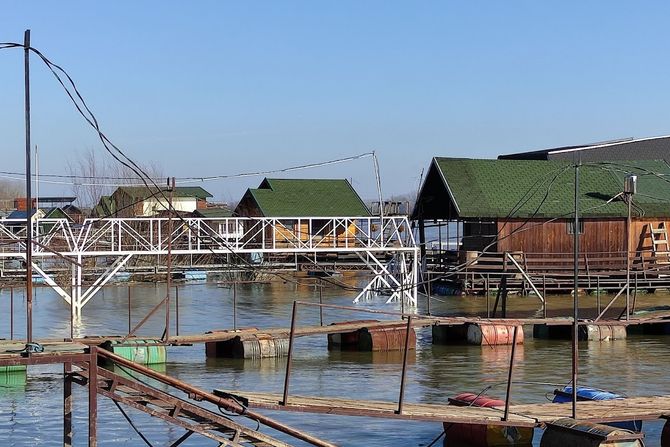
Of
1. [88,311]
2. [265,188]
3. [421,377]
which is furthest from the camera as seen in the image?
[265,188]

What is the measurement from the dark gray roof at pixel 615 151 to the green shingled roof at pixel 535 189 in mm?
A: 7469

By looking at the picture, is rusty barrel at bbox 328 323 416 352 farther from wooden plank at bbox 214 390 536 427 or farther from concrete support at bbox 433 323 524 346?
wooden plank at bbox 214 390 536 427

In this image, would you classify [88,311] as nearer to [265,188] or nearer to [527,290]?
[527,290]

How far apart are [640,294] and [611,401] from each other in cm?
3198

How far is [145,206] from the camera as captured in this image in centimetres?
8138

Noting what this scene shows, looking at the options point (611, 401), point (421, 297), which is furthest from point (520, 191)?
point (611, 401)

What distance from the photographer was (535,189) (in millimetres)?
52688

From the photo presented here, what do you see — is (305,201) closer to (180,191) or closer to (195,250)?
(180,191)

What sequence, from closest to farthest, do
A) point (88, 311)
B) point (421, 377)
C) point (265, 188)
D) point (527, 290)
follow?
1. point (421, 377)
2. point (88, 311)
3. point (527, 290)
4. point (265, 188)

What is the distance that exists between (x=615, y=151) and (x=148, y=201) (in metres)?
35.0

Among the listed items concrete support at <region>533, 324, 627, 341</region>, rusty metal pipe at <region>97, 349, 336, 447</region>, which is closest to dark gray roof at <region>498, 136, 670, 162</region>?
concrete support at <region>533, 324, 627, 341</region>

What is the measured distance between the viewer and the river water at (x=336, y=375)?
20.3 metres

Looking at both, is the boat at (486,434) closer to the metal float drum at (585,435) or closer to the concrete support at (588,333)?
the metal float drum at (585,435)

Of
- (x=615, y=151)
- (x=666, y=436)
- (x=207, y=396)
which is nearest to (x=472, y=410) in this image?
(x=666, y=436)
